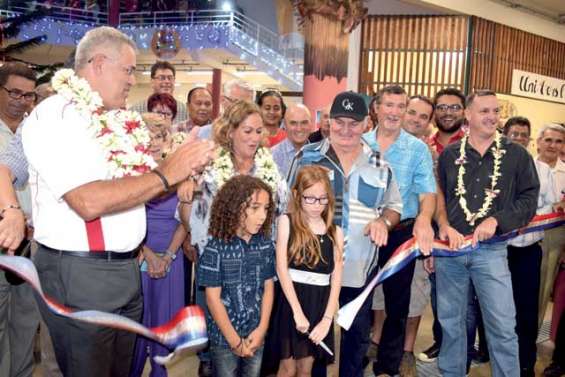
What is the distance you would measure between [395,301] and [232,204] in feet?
5.04

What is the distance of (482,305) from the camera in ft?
11.9

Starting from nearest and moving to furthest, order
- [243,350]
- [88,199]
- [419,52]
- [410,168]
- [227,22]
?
1. [88,199]
2. [243,350]
3. [410,168]
4. [419,52]
5. [227,22]

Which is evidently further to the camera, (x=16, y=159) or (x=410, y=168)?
(x=410, y=168)

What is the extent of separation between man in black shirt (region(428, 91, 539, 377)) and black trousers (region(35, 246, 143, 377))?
210 centimetres

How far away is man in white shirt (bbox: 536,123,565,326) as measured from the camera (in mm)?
4461

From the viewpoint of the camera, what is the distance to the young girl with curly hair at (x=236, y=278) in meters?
3.01

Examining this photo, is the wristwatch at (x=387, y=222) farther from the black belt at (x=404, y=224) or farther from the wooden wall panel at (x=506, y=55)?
the wooden wall panel at (x=506, y=55)

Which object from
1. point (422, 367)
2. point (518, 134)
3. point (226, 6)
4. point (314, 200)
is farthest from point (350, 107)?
point (226, 6)

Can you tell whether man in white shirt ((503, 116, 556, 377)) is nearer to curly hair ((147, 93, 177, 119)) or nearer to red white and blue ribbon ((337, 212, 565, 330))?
red white and blue ribbon ((337, 212, 565, 330))

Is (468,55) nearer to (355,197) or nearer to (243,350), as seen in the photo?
(355,197)

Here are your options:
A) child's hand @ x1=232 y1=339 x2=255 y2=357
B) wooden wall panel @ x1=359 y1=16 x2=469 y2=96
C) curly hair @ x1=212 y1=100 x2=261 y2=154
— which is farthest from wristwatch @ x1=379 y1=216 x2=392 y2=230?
wooden wall panel @ x1=359 y1=16 x2=469 y2=96

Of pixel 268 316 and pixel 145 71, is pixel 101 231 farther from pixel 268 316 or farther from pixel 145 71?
pixel 145 71

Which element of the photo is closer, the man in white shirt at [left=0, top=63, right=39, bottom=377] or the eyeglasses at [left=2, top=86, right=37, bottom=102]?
the man in white shirt at [left=0, top=63, right=39, bottom=377]

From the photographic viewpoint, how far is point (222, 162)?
11.3ft
